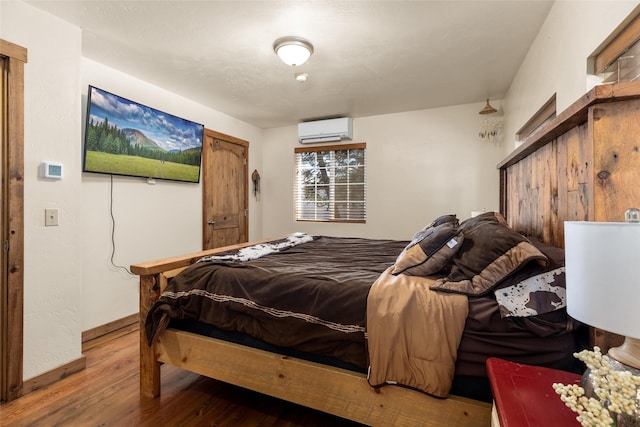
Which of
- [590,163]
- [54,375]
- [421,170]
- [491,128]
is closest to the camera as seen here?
[590,163]

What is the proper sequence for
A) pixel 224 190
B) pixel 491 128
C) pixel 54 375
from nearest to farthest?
1. pixel 54 375
2. pixel 491 128
3. pixel 224 190

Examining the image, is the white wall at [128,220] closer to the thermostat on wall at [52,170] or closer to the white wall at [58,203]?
the white wall at [58,203]

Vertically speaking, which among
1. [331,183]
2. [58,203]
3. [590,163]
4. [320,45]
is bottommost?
[58,203]

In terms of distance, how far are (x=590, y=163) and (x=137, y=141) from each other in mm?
3344

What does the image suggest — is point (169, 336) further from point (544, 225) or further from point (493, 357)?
point (544, 225)

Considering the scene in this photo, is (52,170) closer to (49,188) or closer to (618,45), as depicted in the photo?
(49,188)

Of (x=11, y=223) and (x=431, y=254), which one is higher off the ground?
(x=11, y=223)

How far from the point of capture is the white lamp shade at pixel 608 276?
614 millimetres

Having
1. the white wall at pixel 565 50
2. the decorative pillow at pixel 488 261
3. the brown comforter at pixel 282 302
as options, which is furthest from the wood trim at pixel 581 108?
the brown comforter at pixel 282 302

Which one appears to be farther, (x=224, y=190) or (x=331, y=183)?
(x=331, y=183)

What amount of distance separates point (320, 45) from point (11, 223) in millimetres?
2407

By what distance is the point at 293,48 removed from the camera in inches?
90.7

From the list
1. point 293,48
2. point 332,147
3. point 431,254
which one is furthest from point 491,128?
point 431,254

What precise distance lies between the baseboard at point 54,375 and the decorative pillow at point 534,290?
2.67 metres
